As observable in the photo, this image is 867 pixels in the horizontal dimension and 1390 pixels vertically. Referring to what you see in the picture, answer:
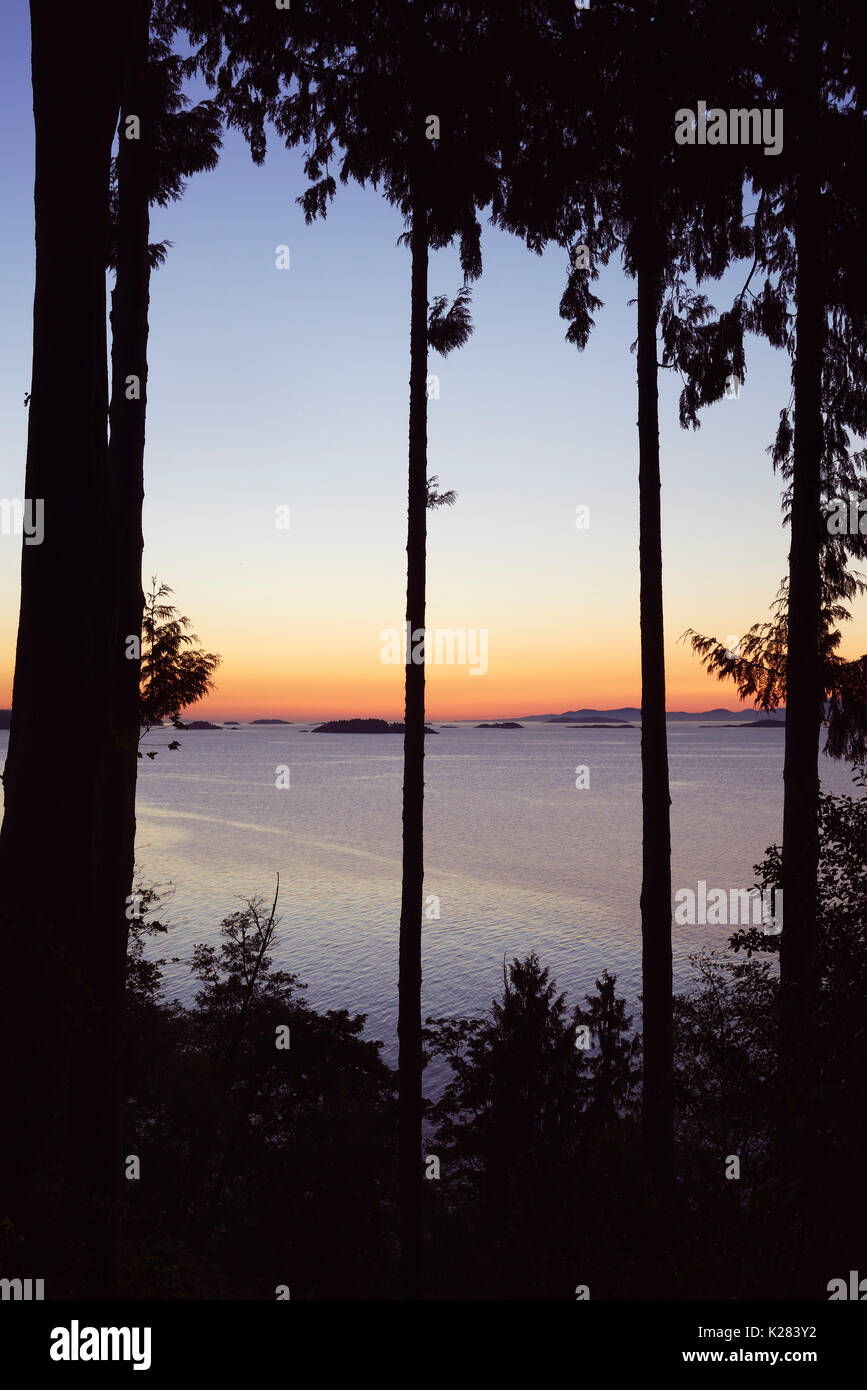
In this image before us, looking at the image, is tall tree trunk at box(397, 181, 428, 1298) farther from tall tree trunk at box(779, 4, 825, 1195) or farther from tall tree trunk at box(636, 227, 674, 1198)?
tall tree trunk at box(779, 4, 825, 1195)

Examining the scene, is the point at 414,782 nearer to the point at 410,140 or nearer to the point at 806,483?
the point at 806,483

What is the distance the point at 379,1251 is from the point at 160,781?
558ft

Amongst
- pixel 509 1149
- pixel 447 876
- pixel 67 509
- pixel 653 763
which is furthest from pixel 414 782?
pixel 447 876

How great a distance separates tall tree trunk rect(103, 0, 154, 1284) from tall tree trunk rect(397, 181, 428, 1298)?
397 cm

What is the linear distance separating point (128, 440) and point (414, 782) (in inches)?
241

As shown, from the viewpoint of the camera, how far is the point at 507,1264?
13.3m

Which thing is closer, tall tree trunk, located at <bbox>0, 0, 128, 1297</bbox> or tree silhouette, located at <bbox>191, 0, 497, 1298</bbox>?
tall tree trunk, located at <bbox>0, 0, 128, 1297</bbox>

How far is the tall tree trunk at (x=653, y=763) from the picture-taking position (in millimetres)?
10297

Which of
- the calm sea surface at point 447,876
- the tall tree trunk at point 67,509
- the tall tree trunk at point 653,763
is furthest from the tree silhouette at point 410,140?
the calm sea surface at point 447,876

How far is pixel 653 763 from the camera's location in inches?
435

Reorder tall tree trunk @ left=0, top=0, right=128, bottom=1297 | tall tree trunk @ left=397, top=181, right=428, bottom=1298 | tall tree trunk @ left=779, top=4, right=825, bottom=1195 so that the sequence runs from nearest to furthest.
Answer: tall tree trunk @ left=0, top=0, right=128, bottom=1297 → tall tree trunk @ left=779, top=4, right=825, bottom=1195 → tall tree trunk @ left=397, top=181, right=428, bottom=1298

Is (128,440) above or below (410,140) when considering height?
below

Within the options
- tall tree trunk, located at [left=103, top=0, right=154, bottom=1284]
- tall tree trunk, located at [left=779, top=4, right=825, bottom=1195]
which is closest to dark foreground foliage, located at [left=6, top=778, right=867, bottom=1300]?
tall tree trunk, located at [left=779, top=4, right=825, bottom=1195]

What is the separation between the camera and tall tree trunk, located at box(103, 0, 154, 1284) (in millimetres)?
8172
